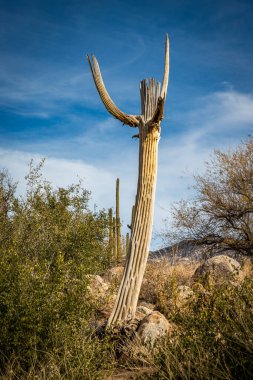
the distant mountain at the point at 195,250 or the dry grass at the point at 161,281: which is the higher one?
the distant mountain at the point at 195,250

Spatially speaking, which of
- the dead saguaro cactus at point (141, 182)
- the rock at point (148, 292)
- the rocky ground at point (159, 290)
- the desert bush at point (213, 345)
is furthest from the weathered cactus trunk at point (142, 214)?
the rock at point (148, 292)

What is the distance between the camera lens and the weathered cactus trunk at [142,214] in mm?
6723

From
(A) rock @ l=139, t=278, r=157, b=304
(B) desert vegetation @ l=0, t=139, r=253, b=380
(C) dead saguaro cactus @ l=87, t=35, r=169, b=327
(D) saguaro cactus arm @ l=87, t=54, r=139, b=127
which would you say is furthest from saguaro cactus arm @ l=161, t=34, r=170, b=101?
(A) rock @ l=139, t=278, r=157, b=304

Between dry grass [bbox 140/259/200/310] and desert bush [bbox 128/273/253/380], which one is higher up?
dry grass [bbox 140/259/200/310]

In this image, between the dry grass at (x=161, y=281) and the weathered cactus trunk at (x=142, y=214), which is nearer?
the weathered cactus trunk at (x=142, y=214)

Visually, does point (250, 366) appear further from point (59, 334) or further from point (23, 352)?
point (23, 352)

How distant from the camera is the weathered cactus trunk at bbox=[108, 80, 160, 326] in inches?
265

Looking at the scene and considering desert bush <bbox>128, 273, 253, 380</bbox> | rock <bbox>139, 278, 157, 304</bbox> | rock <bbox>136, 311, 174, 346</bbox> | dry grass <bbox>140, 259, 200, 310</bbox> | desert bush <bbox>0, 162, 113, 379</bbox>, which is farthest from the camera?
rock <bbox>139, 278, 157, 304</bbox>

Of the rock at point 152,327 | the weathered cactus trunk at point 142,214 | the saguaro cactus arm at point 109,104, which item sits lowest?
the rock at point 152,327

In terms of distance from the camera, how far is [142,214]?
6.99m

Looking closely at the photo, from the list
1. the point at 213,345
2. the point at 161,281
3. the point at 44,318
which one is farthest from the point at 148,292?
the point at 213,345

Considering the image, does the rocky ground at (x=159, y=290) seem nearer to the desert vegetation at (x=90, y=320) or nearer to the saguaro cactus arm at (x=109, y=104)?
the desert vegetation at (x=90, y=320)

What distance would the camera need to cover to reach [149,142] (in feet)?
23.8

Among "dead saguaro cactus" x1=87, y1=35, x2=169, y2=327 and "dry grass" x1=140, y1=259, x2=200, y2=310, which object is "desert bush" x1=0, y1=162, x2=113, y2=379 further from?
"dry grass" x1=140, y1=259, x2=200, y2=310
